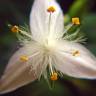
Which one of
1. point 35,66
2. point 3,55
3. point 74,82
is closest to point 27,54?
point 35,66

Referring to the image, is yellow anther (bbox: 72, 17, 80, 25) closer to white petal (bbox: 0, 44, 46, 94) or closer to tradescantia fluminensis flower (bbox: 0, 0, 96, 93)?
tradescantia fluminensis flower (bbox: 0, 0, 96, 93)

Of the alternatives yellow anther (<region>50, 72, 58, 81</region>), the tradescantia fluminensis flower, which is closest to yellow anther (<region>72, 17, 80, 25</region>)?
the tradescantia fluminensis flower

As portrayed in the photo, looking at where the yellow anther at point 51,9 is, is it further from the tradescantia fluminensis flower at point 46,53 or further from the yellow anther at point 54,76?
the yellow anther at point 54,76

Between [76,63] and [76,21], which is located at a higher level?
[76,21]

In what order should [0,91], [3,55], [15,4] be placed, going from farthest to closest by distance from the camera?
1. [15,4]
2. [3,55]
3. [0,91]

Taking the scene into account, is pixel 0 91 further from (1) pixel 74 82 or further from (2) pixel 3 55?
(1) pixel 74 82

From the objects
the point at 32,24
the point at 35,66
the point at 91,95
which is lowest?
the point at 91,95

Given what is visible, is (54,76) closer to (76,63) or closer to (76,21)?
(76,63)

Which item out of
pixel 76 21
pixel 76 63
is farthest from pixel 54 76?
pixel 76 21
